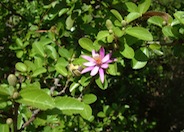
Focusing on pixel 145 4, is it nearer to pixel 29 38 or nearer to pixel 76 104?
pixel 76 104

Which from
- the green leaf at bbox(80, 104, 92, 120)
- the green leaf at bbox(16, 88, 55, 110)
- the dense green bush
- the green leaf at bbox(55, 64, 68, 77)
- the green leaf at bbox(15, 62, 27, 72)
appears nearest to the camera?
the green leaf at bbox(16, 88, 55, 110)

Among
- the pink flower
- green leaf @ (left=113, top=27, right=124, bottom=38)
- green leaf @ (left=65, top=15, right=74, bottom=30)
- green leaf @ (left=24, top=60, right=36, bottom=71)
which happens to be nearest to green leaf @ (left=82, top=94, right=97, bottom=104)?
the pink flower

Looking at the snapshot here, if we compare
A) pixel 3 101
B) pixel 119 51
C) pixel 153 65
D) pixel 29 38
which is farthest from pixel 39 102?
pixel 153 65

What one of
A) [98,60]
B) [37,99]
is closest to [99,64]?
[98,60]

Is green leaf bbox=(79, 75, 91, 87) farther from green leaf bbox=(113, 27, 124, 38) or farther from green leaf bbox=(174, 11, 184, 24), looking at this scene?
green leaf bbox=(174, 11, 184, 24)

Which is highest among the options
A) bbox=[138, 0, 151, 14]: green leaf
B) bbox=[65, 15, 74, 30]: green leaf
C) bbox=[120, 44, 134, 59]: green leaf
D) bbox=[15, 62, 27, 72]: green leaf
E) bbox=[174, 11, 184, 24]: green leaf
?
bbox=[174, 11, 184, 24]: green leaf

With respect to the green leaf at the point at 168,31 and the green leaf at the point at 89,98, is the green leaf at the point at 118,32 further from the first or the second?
the green leaf at the point at 89,98

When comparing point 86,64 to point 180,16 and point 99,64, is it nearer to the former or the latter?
point 99,64
